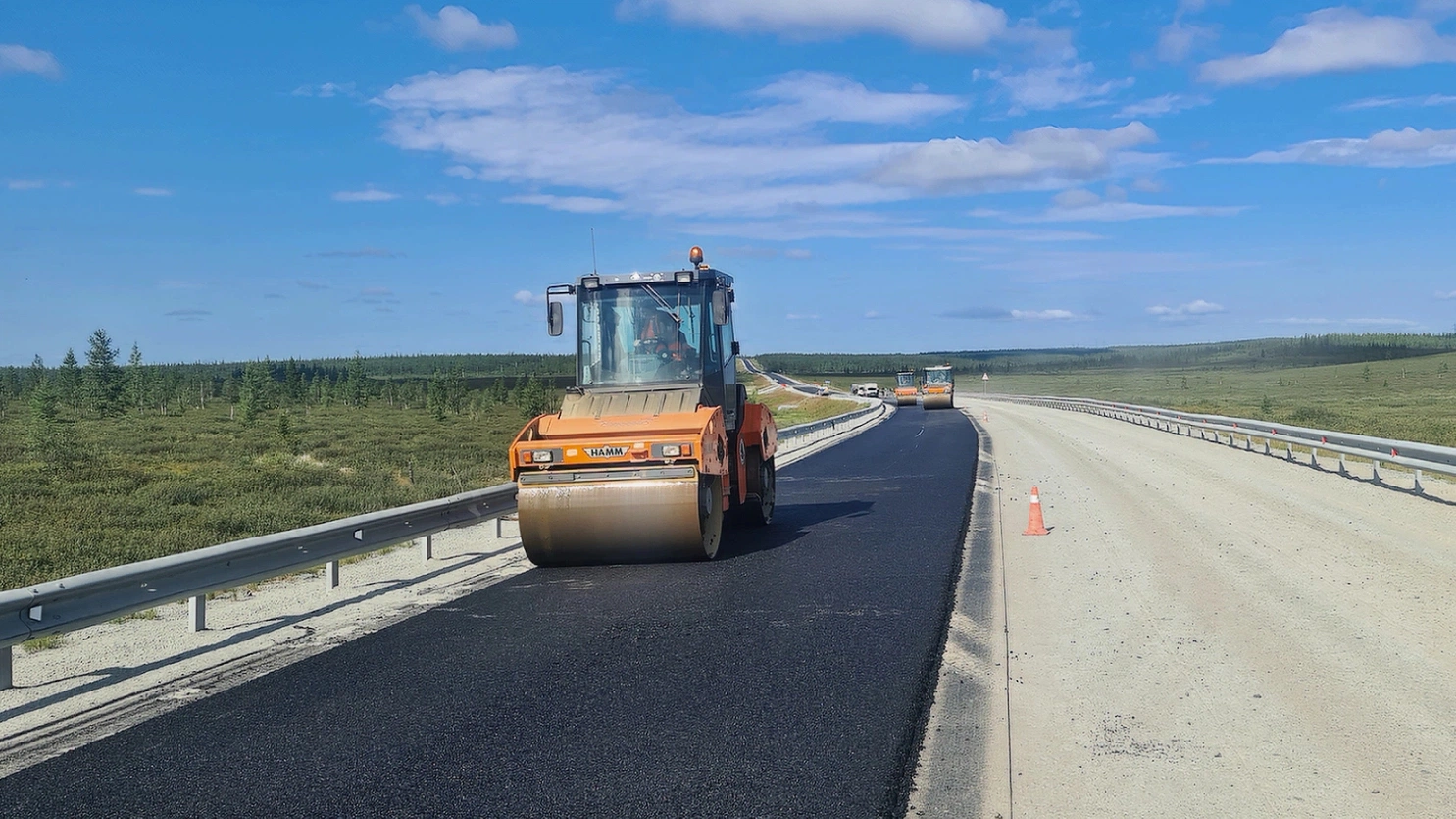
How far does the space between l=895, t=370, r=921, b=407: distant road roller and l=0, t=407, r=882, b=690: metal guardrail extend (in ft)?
205

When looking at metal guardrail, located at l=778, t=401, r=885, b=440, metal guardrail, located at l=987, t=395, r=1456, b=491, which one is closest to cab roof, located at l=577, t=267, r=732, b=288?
metal guardrail, located at l=987, t=395, r=1456, b=491

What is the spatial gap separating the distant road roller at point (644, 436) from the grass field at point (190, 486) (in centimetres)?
523

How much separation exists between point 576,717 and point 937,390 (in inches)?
2297

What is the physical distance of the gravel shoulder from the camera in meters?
4.70

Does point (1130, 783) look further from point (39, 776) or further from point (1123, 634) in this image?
point (39, 776)

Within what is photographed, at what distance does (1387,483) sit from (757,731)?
1604cm

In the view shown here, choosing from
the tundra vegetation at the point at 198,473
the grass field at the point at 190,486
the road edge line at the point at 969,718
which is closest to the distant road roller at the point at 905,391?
the tundra vegetation at the point at 198,473

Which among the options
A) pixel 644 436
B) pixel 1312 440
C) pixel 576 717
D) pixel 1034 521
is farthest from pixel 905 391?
pixel 576 717

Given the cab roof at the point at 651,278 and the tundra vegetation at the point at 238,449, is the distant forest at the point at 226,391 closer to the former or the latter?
the tundra vegetation at the point at 238,449

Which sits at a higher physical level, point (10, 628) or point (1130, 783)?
point (10, 628)

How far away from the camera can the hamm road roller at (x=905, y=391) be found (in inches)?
2864

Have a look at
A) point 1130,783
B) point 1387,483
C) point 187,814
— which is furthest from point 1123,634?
point 1387,483

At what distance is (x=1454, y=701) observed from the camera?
5879 mm

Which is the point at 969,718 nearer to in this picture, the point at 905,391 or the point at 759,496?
the point at 759,496
